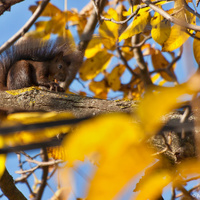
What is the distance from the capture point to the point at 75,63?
135 inches

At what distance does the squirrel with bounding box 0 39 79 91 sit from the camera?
2824mm

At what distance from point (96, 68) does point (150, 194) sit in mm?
2262

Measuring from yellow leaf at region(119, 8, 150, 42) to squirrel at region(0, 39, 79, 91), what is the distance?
1.20m

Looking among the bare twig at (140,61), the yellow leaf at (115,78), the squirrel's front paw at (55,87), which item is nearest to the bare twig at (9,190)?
the squirrel's front paw at (55,87)

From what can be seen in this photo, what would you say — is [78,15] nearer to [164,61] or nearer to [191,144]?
[164,61]

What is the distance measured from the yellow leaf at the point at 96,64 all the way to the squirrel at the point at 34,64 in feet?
0.98

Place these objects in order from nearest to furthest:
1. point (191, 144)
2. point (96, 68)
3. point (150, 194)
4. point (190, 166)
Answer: point (150, 194), point (190, 166), point (191, 144), point (96, 68)

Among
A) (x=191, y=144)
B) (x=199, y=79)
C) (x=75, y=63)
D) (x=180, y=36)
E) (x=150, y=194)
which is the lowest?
(x=150, y=194)

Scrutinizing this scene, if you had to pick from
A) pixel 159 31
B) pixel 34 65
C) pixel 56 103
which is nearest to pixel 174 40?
pixel 159 31

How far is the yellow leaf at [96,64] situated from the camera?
2658 mm

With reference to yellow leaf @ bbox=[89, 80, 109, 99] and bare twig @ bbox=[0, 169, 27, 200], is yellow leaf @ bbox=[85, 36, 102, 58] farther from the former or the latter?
bare twig @ bbox=[0, 169, 27, 200]

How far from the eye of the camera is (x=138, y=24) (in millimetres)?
1472

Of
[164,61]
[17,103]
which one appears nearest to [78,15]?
[164,61]

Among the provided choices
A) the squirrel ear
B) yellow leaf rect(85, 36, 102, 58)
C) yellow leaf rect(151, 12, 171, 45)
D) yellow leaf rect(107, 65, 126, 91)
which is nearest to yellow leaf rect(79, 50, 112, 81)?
yellow leaf rect(85, 36, 102, 58)
